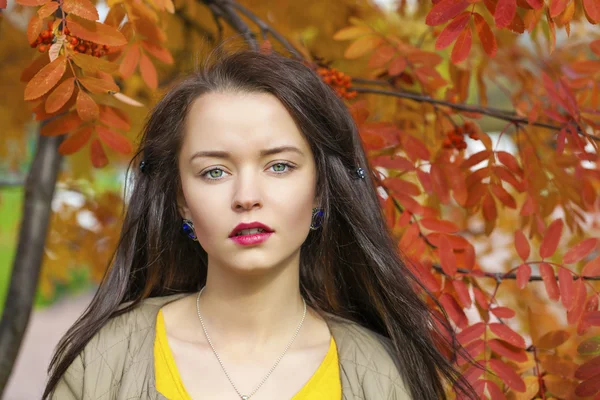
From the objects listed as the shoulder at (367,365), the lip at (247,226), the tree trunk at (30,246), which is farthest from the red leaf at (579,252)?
the tree trunk at (30,246)

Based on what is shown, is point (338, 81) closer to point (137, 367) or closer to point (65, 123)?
point (65, 123)

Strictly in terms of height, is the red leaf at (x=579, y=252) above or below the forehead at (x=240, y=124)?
below

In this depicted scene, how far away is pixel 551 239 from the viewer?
6.72 ft

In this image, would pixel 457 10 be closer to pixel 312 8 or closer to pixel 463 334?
pixel 463 334

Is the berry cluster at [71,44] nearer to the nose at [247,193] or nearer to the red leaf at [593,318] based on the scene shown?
the nose at [247,193]

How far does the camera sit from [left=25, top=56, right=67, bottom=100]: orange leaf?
68.8 inches

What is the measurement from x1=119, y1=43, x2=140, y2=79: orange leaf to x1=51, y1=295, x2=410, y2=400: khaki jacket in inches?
24.2

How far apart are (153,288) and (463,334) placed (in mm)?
789

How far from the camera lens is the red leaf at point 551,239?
2037 mm

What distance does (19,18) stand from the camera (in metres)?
3.89

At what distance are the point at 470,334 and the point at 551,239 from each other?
0.33 metres

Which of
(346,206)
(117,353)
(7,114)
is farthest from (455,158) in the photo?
(7,114)

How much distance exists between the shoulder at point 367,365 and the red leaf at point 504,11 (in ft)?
2.58

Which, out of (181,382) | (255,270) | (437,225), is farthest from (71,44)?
(437,225)
